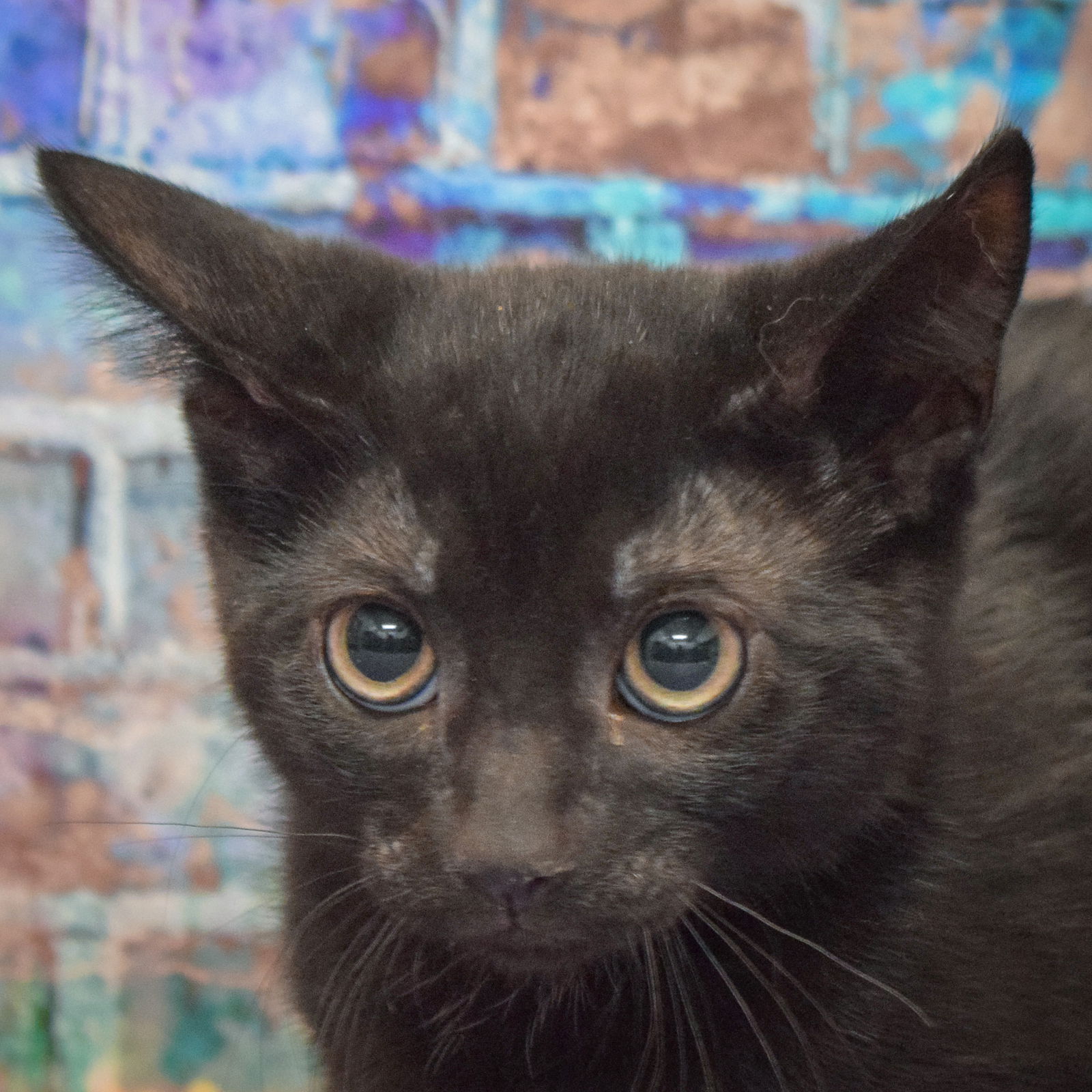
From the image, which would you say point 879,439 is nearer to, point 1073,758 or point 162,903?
point 1073,758

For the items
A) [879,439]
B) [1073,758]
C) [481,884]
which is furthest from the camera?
[1073,758]

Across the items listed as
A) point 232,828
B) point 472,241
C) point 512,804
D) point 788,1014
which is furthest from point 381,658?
point 472,241

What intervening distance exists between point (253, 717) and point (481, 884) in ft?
0.85

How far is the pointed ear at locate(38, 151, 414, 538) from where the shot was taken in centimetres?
78

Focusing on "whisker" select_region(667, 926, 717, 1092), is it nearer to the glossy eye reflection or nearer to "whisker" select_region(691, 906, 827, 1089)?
"whisker" select_region(691, 906, 827, 1089)

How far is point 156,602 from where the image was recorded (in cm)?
150

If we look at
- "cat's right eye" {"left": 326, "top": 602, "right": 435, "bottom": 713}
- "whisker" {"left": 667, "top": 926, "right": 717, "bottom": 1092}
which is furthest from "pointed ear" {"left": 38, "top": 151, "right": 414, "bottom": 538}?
"whisker" {"left": 667, "top": 926, "right": 717, "bottom": 1092}

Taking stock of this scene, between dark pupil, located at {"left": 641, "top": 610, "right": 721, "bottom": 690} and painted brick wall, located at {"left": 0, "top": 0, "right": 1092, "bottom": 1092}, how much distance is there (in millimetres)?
785

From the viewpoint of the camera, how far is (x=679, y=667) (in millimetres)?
781

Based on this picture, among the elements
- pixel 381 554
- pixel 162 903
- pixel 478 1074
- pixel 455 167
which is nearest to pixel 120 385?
pixel 455 167

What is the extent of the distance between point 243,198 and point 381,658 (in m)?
0.83

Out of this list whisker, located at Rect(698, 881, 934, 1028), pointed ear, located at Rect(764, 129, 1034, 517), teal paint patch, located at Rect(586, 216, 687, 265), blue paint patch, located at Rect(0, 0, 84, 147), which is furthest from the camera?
teal paint patch, located at Rect(586, 216, 687, 265)

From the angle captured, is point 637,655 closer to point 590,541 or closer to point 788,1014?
point 590,541

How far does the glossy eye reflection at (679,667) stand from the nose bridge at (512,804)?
7cm
